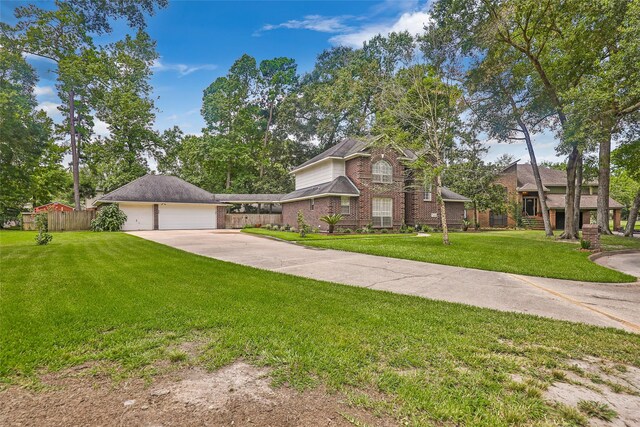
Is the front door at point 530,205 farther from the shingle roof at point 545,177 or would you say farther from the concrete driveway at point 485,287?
the concrete driveway at point 485,287

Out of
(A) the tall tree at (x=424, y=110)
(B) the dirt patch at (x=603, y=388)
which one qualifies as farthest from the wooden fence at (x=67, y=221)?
(B) the dirt patch at (x=603, y=388)

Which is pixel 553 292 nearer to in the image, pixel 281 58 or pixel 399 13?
pixel 399 13

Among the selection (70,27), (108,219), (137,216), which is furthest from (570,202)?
(137,216)

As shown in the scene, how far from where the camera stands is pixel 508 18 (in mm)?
13383

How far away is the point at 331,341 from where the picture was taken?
10.7ft

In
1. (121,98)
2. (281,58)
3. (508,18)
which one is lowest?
(508,18)

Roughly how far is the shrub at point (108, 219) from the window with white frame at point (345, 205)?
54.9ft

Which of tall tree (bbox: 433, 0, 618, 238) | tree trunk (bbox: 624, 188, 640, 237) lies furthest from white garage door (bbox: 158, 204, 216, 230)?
tree trunk (bbox: 624, 188, 640, 237)

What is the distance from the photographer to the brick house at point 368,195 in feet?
67.9

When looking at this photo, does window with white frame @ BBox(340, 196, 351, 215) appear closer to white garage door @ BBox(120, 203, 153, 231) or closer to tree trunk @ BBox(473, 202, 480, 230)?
tree trunk @ BBox(473, 202, 480, 230)

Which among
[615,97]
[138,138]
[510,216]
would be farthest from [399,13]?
[138,138]

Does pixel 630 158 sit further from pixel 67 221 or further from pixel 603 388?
pixel 67 221

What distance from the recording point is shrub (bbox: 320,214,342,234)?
19188 mm

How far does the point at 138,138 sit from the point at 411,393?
126ft
